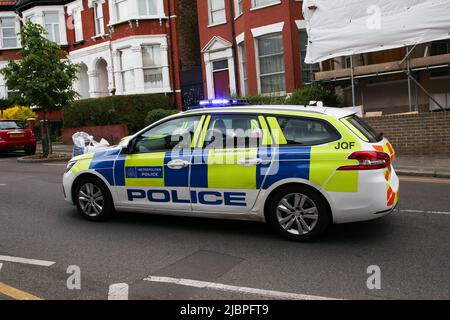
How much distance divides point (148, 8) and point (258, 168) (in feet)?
63.0

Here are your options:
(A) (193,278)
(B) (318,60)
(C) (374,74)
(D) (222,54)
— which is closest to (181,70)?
(D) (222,54)

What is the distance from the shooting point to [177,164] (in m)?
5.98

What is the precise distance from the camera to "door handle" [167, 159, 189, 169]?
5957 millimetres

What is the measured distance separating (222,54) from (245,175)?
16.1 meters

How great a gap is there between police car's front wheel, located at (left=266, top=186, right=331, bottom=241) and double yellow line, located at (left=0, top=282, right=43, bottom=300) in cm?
277

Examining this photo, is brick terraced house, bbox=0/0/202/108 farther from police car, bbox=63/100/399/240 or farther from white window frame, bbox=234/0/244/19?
police car, bbox=63/100/399/240

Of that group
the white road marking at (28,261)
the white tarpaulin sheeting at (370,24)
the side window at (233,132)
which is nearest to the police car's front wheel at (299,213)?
the side window at (233,132)

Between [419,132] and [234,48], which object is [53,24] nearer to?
[234,48]

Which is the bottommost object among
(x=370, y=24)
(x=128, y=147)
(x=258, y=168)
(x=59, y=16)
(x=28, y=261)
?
(x=28, y=261)

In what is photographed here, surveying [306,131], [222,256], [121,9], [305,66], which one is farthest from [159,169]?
[121,9]

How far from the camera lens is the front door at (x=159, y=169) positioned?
603 centimetres

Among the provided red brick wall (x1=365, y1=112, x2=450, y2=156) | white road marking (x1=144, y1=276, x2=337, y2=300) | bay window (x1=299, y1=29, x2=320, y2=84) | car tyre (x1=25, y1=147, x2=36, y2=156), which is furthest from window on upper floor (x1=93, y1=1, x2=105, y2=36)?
white road marking (x1=144, y1=276, x2=337, y2=300)
